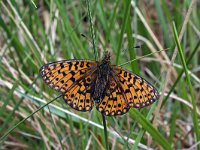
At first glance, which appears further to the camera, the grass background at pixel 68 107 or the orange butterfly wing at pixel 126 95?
the grass background at pixel 68 107

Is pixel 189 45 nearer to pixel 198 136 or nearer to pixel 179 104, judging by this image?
pixel 179 104

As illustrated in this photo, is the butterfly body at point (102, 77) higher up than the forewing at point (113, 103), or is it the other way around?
the butterfly body at point (102, 77)

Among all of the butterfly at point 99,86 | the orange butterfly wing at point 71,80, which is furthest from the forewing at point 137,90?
the orange butterfly wing at point 71,80

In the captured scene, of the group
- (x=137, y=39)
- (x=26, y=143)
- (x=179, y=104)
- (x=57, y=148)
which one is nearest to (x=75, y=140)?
(x=57, y=148)

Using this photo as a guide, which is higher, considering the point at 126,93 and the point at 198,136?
the point at 126,93

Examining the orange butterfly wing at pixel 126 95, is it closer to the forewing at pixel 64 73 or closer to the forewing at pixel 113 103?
the forewing at pixel 113 103

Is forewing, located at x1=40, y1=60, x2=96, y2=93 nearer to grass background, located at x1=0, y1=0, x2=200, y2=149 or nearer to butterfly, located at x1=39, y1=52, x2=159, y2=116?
butterfly, located at x1=39, y1=52, x2=159, y2=116
